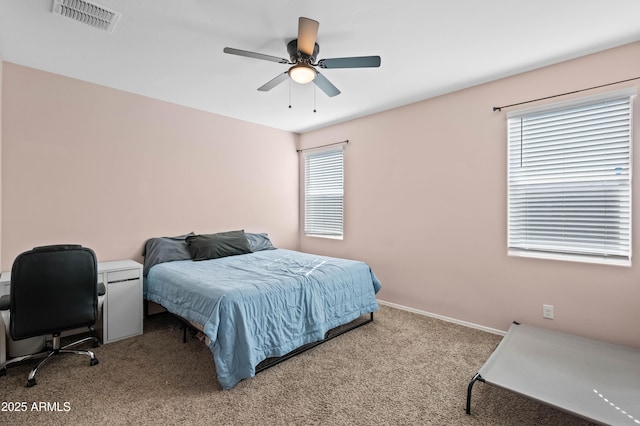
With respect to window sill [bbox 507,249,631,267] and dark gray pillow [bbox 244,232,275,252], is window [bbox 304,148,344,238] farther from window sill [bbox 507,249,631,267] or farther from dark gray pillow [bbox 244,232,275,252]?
window sill [bbox 507,249,631,267]

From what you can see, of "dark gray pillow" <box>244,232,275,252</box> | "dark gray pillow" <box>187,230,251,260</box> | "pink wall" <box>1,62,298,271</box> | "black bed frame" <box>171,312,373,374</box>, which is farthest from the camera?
"dark gray pillow" <box>244,232,275,252</box>

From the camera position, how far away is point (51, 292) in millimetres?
2254

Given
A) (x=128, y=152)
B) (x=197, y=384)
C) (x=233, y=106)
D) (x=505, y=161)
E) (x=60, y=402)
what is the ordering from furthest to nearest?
1. (x=233, y=106)
2. (x=128, y=152)
3. (x=505, y=161)
4. (x=197, y=384)
5. (x=60, y=402)

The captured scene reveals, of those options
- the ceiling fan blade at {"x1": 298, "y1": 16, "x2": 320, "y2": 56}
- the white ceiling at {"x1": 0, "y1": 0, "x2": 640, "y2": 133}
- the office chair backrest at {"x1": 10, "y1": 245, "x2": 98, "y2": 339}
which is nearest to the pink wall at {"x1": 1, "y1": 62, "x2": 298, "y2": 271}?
the white ceiling at {"x1": 0, "y1": 0, "x2": 640, "y2": 133}

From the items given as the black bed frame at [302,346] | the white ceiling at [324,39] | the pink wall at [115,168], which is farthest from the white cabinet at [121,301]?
the white ceiling at [324,39]

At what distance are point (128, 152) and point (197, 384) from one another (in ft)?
8.89

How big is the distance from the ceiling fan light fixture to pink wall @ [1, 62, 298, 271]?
227cm

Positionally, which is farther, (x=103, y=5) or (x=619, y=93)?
(x=619, y=93)

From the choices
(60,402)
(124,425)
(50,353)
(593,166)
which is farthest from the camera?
(593,166)

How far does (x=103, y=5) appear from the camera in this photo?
2.06m

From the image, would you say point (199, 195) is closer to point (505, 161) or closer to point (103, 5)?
point (103, 5)

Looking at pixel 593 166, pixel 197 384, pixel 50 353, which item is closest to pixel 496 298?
pixel 593 166

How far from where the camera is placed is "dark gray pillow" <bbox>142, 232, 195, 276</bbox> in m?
3.53

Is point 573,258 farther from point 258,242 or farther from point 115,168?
point 115,168
